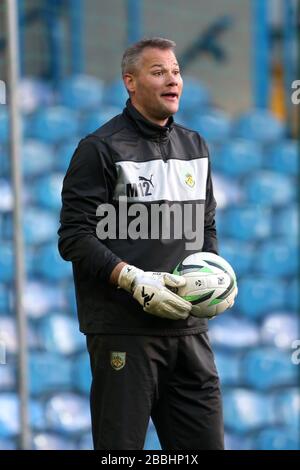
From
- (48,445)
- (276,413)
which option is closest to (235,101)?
(276,413)

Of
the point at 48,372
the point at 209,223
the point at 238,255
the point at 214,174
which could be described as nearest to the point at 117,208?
the point at 209,223

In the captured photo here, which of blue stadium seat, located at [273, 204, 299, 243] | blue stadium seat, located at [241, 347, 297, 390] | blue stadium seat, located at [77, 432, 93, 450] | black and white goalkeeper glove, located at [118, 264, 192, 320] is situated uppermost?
blue stadium seat, located at [273, 204, 299, 243]

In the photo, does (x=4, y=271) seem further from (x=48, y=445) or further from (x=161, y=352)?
(x=161, y=352)

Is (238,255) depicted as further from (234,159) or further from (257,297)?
(234,159)

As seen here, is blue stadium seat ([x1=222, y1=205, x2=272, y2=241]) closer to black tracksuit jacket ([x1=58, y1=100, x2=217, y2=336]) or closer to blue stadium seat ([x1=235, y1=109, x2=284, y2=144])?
blue stadium seat ([x1=235, y1=109, x2=284, y2=144])

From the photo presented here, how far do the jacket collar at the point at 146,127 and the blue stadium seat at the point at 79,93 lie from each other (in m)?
3.92

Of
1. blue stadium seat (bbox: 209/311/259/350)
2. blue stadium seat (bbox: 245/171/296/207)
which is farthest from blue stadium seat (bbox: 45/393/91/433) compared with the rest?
blue stadium seat (bbox: 245/171/296/207)

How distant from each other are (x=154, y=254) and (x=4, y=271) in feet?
8.99

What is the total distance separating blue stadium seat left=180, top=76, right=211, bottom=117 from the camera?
707 cm

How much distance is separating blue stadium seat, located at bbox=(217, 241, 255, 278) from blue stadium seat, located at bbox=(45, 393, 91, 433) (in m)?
1.24

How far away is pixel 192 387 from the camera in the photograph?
9.47 ft

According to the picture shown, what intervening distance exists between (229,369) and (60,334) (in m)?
0.92

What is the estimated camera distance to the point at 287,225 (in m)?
6.65

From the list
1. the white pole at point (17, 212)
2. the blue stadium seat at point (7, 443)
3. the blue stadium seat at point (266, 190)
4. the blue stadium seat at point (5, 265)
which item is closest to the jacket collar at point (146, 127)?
the white pole at point (17, 212)
